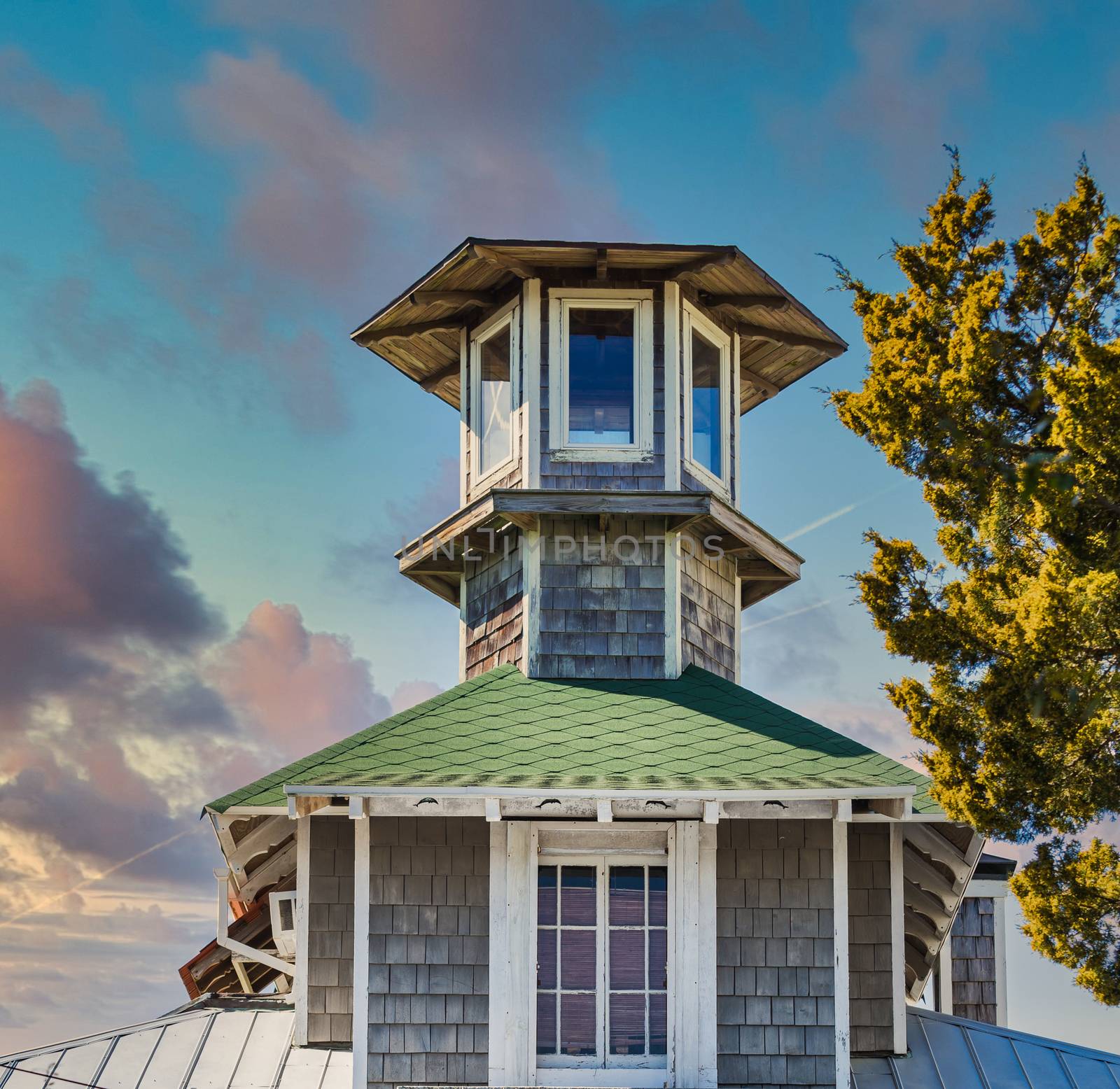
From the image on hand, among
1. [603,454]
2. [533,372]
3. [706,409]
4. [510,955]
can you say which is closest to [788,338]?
[706,409]

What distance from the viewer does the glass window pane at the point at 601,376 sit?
15773 mm

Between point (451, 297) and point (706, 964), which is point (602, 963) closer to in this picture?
point (706, 964)

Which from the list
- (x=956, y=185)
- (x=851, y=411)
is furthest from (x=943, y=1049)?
(x=956, y=185)

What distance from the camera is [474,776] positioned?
41.7ft

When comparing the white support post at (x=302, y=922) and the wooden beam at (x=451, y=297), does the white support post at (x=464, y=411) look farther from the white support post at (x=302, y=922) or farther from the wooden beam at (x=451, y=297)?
the white support post at (x=302, y=922)

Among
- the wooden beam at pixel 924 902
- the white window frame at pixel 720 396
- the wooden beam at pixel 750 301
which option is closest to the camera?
the wooden beam at pixel 924 902

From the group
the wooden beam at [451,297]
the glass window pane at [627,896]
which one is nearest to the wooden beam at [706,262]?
the wooden beam at [451,297]

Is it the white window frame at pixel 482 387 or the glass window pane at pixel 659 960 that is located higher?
the white window frame at pixel 482 387

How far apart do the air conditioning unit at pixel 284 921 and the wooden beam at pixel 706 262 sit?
7.06m

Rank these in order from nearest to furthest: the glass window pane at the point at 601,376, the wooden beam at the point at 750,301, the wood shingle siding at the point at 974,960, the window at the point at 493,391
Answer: the glass window pane at the point at 601,376, the window at the point at 493,391, the wooden beam at the point at 750,301, the wood shingle siding at the point at 974,960

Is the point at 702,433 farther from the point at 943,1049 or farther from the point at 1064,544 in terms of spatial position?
the point at 943,1049

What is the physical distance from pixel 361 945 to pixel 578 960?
1761mm

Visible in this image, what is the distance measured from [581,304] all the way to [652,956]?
646 cm

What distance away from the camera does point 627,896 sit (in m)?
13.1
